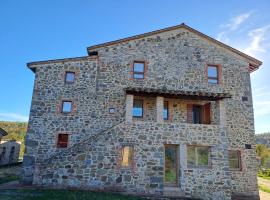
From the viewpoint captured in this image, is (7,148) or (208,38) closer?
(208,38)

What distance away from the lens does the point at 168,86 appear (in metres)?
15.9

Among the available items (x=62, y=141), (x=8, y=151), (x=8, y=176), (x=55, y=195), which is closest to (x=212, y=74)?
(x=62, y=141)

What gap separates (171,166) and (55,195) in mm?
7275

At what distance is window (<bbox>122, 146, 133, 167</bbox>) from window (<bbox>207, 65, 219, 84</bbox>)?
7.97 m

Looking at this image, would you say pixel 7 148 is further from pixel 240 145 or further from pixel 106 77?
pixel 240 145

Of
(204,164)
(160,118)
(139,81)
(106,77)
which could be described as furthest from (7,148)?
(204,164)

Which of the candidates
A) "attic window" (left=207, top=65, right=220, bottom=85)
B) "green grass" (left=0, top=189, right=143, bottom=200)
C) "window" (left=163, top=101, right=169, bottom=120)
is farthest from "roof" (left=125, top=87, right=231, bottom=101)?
"green grass" (left=0, top=189, right=143, bottom=200)

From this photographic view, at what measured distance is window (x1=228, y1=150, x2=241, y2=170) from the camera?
15242mm

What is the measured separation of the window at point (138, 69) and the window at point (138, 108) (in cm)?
170

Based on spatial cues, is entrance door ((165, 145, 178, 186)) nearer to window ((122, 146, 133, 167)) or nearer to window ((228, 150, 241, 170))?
window ((122, 146, 133, 167))

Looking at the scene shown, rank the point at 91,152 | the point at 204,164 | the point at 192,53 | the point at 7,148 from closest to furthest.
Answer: the point at 91,152 → the point at 204,164 → the point at 192,53 → the point at 7,148

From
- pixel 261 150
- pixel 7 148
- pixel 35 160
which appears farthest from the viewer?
pixel 261 150

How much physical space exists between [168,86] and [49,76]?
8156 millimetres

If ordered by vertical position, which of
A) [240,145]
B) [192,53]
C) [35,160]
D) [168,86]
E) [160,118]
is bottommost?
[35,160]
